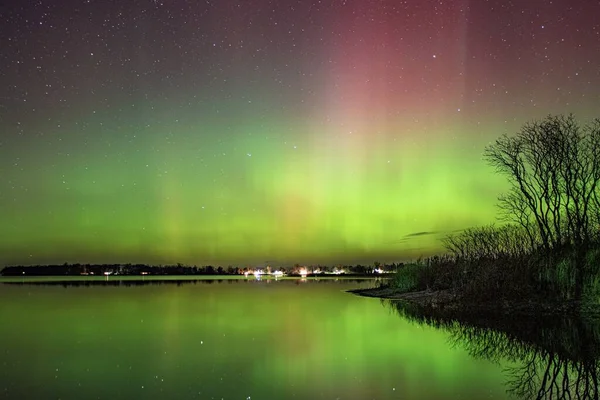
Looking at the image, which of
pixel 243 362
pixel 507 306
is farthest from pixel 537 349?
pixel 507 306

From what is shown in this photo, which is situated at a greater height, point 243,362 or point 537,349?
point 537,349

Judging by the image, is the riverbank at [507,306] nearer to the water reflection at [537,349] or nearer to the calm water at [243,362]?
the water reflection at [537,349]

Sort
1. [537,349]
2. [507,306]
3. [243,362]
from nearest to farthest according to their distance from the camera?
1. [243,362]
2. [537,349]
3. [507,306]

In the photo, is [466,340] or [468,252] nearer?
[466,340]

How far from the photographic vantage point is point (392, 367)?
13305 mm

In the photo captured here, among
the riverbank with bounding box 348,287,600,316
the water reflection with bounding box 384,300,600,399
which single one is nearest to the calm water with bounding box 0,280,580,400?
the water reflection with bounding box 384,300,600,399

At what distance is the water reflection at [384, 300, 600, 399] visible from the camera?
10633 mm

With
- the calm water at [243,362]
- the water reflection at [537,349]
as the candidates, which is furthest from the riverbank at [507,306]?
the calm water at [243,362]

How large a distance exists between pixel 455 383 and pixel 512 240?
2416 cm

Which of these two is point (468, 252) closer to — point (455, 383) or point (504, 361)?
point (504, 361)

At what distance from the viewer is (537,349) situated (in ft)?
A: 49.2

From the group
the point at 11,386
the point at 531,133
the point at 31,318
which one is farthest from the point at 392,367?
the point at 531,133

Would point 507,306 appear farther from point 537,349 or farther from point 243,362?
point 243,362

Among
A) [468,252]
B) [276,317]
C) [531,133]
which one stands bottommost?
[276,317]
